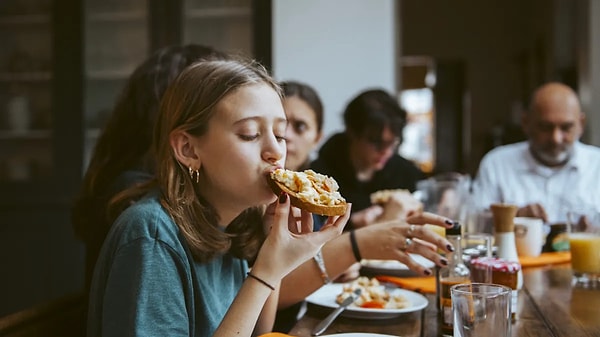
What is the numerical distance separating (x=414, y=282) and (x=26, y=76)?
3235 mm

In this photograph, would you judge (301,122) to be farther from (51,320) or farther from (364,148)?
(51,320)

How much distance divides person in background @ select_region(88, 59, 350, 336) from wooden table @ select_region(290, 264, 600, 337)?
23 centimetres

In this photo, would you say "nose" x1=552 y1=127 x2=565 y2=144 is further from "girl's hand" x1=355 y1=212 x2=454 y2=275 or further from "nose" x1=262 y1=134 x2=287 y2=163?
"nose" x1=262 y1=134 x2=287 y2=163

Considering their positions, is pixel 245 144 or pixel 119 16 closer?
pixel 245 144

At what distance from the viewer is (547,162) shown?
9.93 feet

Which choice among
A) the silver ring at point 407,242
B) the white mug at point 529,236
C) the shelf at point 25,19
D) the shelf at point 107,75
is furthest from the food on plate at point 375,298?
the shelf at point 25,19

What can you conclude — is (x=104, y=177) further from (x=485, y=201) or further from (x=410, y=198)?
(x=485, y=201)

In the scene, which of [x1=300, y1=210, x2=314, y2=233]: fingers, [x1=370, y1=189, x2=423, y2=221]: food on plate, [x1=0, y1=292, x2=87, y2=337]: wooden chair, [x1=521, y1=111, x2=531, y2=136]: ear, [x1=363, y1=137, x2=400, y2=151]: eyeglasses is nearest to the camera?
[x1=0, y1=292, x2=87, y2=337]: wooden chair

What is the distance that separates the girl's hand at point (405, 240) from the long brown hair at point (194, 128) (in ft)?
1.26

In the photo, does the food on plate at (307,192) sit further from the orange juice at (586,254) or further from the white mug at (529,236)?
the white mug at (529,236)

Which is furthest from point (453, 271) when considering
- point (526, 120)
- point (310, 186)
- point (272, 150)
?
point (526, 120)

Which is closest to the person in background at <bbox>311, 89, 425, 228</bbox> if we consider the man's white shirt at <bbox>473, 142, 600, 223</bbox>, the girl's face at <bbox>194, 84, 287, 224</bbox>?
the man's white shirt at <bbox>473, 142, 600, 223</bbox>

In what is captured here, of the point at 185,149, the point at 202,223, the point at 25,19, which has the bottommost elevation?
the point at 202,223

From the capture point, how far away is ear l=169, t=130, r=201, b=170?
3.79ft
